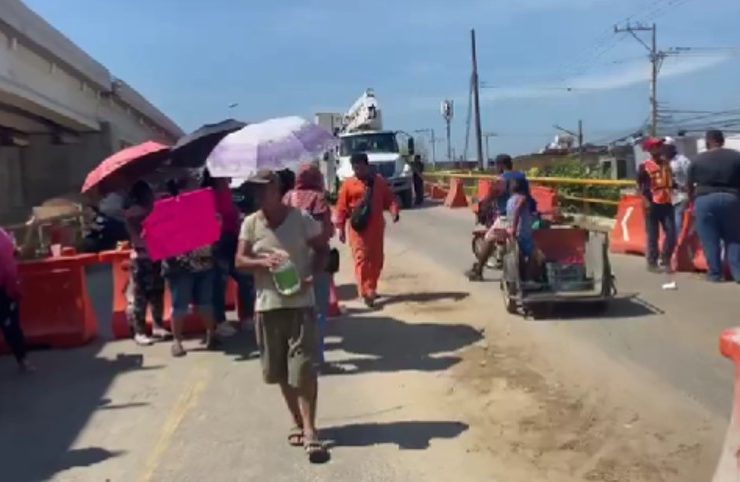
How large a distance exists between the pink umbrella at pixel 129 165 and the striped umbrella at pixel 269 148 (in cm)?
198

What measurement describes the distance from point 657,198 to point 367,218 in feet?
13.7

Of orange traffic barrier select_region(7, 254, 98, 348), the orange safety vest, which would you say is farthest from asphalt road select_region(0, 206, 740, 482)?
the orange safety vest

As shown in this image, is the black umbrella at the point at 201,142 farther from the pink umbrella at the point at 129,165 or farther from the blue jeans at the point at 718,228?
the blue jeans at the point at 718,228

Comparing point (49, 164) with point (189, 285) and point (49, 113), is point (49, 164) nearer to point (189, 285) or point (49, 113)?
point (49, 113)

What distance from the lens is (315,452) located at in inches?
264

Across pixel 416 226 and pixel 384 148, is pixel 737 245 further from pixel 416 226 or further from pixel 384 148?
pixel 384 148

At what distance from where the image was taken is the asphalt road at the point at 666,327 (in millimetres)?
8266

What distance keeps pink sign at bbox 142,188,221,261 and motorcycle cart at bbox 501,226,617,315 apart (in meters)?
3.19

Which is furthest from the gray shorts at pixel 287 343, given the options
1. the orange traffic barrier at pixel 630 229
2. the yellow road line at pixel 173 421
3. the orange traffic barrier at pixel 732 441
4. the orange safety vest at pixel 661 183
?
the orange traffic barrier at pixel 630 229

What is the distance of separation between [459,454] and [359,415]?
1223 mm

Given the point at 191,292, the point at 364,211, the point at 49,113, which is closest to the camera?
the point at 191,292

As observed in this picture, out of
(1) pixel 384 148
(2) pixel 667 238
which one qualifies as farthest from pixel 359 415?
(1) pixel 384 148

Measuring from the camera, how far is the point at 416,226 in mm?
26594

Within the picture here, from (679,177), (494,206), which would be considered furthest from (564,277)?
(679,177)
